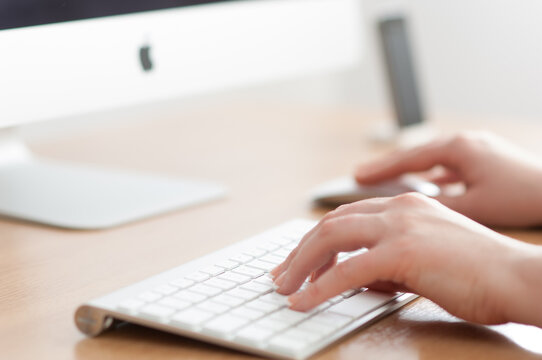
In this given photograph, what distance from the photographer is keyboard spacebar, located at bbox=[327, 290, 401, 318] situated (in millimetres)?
551

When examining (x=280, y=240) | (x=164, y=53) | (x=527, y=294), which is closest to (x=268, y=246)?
(x=280, y=240)

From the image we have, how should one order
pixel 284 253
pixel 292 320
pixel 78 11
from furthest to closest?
1. pixel 78 11
2. pixel 284 253
3. pixel 292 320

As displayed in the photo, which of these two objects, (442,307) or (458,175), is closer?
(442,307)

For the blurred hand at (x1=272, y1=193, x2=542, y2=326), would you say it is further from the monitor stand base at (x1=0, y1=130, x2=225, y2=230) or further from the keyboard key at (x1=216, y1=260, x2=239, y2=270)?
the monitor stand base at (x1=0, y1=130, x2=225, y2=230)

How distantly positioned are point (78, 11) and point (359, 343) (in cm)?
49

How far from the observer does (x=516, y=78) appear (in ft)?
7.36

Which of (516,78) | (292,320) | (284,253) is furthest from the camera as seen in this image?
(516,78)

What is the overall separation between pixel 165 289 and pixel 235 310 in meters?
0.06

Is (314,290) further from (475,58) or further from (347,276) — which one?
(475,58)

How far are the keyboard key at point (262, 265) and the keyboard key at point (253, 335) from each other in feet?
0.36

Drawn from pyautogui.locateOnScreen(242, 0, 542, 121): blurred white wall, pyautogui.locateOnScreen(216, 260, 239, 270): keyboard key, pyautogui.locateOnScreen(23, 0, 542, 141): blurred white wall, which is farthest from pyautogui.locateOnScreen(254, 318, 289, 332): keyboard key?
pyautogui.locateOnScreen(242, 0, 542, 121): blurred white wall

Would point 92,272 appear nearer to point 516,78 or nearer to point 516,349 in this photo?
point 516,349

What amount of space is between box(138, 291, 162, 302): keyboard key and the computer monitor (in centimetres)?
28

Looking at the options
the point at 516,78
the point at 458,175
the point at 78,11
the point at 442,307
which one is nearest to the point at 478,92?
the point at 516,78
